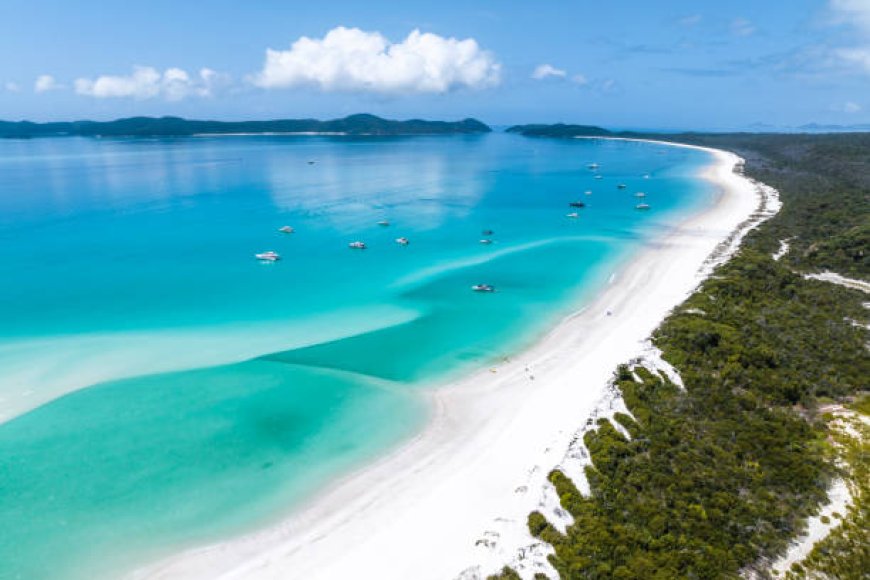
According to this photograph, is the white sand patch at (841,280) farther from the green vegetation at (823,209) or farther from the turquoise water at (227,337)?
the turquoise water at (227,337)

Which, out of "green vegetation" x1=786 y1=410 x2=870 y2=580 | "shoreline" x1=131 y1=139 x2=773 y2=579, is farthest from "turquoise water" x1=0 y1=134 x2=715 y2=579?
"green vegetation" x1=786 y1=410 x2=870 y2=580

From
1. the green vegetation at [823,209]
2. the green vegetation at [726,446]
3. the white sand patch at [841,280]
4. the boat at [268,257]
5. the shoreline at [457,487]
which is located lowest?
the shoreline at [457,487]

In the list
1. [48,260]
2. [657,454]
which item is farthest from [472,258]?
[48,260]

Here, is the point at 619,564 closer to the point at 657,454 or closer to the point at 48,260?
the point at 657,454

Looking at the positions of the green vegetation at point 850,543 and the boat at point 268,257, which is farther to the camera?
the boat at point 268,257

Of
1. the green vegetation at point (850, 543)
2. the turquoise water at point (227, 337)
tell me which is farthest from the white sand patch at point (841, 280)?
the green vegetation at point (850, 543)

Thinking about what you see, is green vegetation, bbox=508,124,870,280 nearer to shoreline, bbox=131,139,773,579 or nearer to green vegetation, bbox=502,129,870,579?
green vegetation, bbox=502,129,870,579
